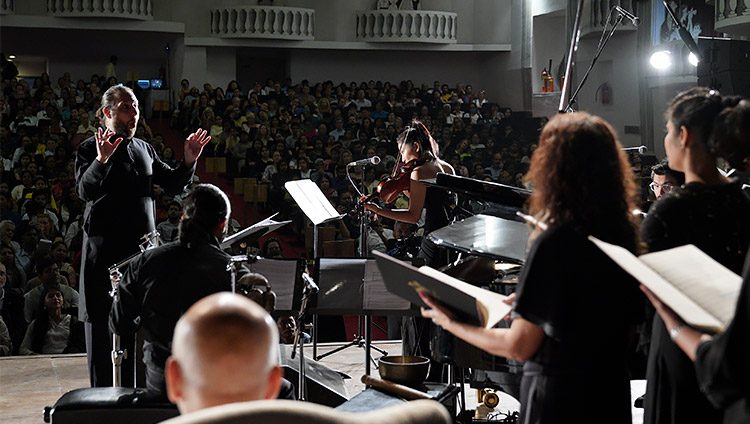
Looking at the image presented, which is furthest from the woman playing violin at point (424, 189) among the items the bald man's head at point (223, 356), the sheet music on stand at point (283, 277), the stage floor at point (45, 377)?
the bald man's head at point (223, 356)

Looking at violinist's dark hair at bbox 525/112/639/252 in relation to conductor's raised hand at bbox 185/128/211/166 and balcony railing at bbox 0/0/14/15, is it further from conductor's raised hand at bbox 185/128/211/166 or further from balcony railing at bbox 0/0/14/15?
balcony railing at bbox 0/0/14/15

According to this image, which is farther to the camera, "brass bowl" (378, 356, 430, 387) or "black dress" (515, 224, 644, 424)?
"brass bowl" (378, 356, 430, 387)

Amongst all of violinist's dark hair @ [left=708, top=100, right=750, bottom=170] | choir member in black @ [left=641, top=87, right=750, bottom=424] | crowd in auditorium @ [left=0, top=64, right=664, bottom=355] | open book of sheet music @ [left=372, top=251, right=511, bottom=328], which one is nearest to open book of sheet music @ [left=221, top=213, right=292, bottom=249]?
open book of sheet music @ [left=372, top=251, right=511, bottom=328]

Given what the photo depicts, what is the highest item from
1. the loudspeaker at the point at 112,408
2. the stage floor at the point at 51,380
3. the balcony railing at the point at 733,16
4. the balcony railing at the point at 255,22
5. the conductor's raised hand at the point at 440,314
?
the balcony railing at the point at 255,22

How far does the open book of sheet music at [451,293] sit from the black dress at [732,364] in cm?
62

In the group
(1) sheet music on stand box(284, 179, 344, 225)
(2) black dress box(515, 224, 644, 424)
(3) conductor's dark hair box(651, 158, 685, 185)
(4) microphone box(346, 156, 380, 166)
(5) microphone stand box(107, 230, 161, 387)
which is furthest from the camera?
(4) microphone box(346, 156, 380, 166)

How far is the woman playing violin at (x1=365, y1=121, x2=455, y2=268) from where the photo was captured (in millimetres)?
4707

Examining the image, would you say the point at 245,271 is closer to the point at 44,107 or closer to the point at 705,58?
the point at 705,58

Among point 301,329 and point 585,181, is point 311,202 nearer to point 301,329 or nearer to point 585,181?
point 301,329

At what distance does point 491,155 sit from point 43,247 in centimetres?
750

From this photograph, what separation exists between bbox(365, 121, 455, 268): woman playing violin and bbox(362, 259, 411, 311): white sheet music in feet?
0.99

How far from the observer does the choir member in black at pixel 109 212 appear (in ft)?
12.7

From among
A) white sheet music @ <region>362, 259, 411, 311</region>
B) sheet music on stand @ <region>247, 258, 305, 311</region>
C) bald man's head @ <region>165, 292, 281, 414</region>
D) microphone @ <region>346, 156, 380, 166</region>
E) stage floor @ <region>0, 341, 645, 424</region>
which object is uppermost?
microphone @ <region>346, 156, 380, 166</region>

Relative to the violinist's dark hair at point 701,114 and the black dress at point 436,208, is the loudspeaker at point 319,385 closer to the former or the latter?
the black dress at point 436,208
